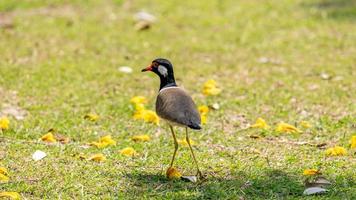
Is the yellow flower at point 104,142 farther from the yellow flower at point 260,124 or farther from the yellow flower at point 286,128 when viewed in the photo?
the yellow flower at point 286,128

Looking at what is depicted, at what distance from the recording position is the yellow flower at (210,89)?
9.57 metres

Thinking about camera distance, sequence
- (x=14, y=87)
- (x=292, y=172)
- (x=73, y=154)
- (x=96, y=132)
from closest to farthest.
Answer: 1. (x=292, y=172)
2. (x=73, y=154)
3. (x=96, y=132)
4. (x=14, y=87)

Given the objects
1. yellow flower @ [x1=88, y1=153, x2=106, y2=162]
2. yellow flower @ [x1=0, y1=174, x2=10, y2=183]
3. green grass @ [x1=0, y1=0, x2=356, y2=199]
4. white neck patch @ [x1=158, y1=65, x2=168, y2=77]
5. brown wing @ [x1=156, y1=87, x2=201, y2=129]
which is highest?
white neck patch @ [x1=158, y1=65, x2=168, y2=77]

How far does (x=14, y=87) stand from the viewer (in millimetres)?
9680

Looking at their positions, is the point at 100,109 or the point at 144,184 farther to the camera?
the point at 100,109

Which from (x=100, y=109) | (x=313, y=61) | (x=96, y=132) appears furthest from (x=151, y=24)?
(x=96, y=132)

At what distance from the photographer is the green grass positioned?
6512 mm

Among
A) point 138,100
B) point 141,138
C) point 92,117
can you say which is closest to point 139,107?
point 138,100

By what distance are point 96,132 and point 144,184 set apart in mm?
1913

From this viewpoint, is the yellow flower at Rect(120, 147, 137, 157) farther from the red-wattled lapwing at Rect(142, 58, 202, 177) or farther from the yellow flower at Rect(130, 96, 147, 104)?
A: the yellow flower at Rect(130, 96, 147, 104)

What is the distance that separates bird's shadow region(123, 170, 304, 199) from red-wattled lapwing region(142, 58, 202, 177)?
8.7 inches

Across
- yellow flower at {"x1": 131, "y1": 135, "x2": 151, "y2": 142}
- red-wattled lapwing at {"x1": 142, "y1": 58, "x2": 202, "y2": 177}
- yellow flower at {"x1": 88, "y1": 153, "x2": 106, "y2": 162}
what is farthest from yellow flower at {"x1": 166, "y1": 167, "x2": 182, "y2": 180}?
yellow flower at {"x1": 131, "y1": 135, "x2": 151, "y2": 142}

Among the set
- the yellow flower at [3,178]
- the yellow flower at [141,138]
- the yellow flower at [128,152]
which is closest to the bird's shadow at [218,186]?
the yellow flower at [128,152]

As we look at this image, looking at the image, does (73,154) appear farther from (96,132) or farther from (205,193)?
(205,193)
